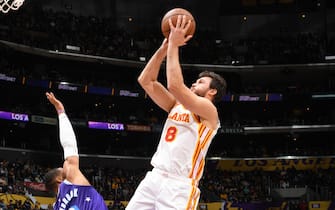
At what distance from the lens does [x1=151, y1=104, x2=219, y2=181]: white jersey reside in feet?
14.4

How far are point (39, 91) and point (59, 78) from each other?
4.52 feet

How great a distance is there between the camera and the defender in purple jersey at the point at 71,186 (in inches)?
205

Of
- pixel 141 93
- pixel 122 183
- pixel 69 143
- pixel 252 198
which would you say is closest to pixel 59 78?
pixel 141 93

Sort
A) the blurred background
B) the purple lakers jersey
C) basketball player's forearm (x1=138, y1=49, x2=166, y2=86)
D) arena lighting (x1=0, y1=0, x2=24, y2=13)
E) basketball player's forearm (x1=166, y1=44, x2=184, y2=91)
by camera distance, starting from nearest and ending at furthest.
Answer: basketball player's forearm (x1=166, y1=44, x2=184, y2=91) → basketball player's forearm (x1=138, y1=49, x2=166, y2=86) → the purple lakers jersey → arena lighting (x1=0, y1=0, x2=24, y2=13) → the blurred background

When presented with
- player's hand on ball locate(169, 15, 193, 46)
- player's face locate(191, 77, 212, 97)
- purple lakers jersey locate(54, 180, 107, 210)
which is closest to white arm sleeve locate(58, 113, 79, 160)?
purple lakers jersey locate(54, 180, 107, 210)

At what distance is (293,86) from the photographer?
119ft

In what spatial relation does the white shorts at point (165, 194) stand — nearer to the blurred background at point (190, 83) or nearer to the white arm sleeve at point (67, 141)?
the white arm sleeve at point (67, 141)

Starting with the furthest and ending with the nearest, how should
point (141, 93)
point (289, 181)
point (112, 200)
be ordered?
point (141, 93) → point (289, 181) → point (112, 200)

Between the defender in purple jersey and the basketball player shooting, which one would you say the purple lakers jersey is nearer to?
the defender in purple jersey

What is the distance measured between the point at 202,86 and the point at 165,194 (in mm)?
927

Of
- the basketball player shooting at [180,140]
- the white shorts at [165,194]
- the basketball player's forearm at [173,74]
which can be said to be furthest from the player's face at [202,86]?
the white shorts at [165,194]

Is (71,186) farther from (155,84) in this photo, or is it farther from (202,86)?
(202,86)

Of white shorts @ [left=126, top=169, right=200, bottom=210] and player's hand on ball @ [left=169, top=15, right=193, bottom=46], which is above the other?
player's hand on ball @ [left=169, top=15, right=193, bottom=46]

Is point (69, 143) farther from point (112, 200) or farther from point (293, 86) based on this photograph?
point (293, 86)
